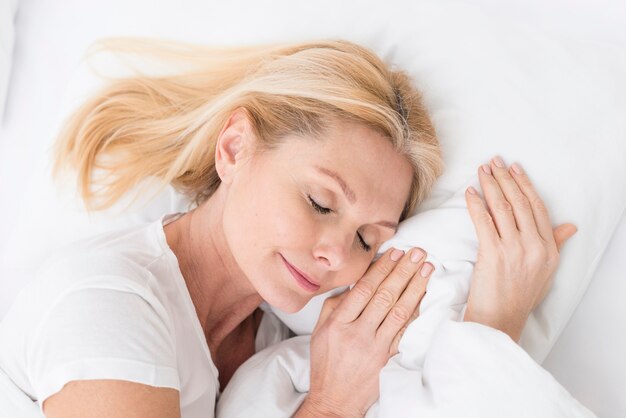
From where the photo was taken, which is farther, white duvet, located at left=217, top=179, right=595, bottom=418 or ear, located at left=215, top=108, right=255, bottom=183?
ear, located at left=215, top=108, right=255, bottom=183

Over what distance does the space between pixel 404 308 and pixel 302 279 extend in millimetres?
292

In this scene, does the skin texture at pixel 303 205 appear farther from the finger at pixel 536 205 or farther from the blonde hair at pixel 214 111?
the finger at pixel 536 205

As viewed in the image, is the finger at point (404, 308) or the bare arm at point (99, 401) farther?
the finger at point (404, 308)

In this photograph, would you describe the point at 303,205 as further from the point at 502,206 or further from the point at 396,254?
the point at 502,206

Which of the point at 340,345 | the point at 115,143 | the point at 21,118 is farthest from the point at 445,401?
the point at 21,118

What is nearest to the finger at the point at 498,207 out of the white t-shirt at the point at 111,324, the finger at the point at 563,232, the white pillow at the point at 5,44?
the finger at the point at 563,232

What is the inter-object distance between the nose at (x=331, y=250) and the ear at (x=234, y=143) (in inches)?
10.2

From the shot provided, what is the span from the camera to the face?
1.41 meters

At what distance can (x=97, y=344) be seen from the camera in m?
1.24

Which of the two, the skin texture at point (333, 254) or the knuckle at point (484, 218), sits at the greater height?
the knuckle at point (484, 218)

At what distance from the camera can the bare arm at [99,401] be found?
1228mm

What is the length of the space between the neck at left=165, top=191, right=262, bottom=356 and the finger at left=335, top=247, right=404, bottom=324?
0.26m

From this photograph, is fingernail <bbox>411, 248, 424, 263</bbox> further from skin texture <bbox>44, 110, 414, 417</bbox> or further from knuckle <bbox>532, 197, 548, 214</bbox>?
knuckle <bbox>532, 197, 548, 214</bbox>

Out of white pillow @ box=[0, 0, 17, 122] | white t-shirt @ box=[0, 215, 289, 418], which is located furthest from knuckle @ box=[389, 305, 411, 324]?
white pillow @ box=[0, 0, 17, 122]
